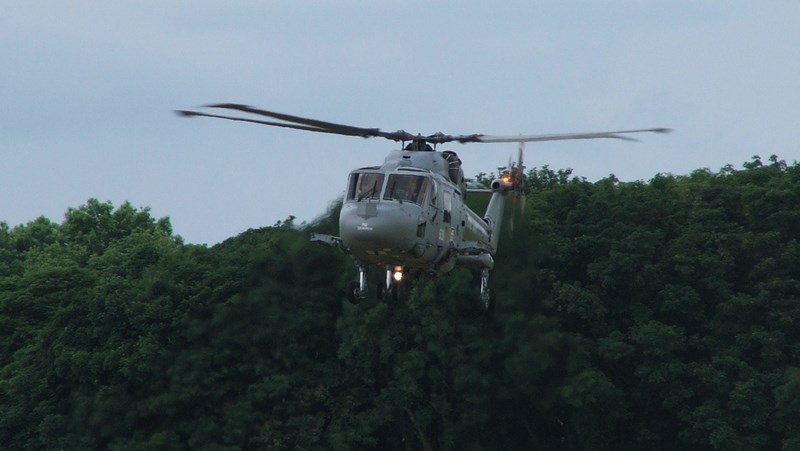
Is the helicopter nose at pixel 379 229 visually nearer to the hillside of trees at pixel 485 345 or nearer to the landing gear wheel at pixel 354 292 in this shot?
the landing gear wheel at pixel 354 292

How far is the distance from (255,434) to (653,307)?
1535cm

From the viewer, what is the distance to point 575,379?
188ft

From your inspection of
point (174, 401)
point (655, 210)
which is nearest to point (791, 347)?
point (655, 210)

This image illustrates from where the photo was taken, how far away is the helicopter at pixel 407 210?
3341cm

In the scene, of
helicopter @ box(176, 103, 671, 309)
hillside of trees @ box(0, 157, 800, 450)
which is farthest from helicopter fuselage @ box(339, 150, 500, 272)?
hillside of trees @ box(0, 157, 800, 450)

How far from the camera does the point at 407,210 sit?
3381 centimetres

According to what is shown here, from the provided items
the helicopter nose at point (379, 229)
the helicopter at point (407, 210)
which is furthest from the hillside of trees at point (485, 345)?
the helicopter nose at point (379, 229)

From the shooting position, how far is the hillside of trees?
57688 mm

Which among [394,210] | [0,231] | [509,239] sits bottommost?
[0,231]

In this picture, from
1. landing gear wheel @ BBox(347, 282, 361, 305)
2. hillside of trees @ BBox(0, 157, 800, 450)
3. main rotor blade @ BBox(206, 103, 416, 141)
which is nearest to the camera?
main rotor blade @ BBox(206, 103, 416, 141)

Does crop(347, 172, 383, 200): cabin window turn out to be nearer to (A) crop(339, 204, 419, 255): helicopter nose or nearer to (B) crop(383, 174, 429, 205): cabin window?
(B) crop(383, 174, 429, 205): cabin window

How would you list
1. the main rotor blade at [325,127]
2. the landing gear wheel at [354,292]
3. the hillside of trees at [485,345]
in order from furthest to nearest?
the hillside of trees at [485,345] < the landing gear wheel at [354,292] < the main rotor blade at [325,127]

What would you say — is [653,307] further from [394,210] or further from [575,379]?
[394,210]

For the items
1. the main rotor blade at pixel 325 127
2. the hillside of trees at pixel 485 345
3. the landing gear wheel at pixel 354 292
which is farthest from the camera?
the hillside of trees at pixel 485 345
